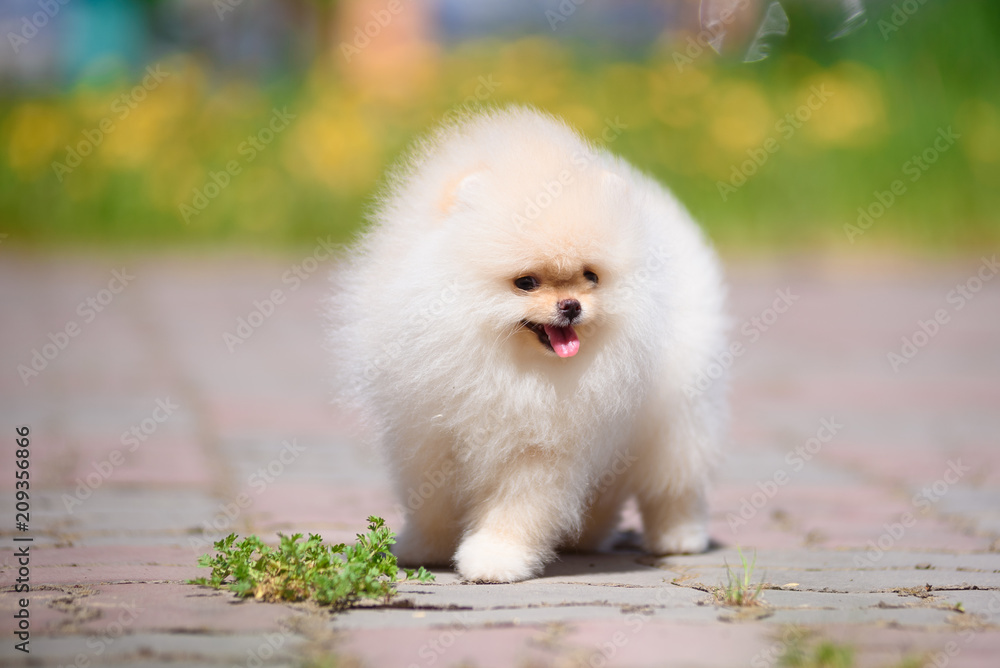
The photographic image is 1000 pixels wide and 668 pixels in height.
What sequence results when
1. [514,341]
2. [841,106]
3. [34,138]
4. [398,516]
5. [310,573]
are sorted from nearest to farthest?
1. [310,573]
2. [514,341]
3. [398,516]
4. [841,106]
5. [34,138]

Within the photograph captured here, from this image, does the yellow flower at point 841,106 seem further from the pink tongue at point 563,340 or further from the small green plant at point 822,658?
the small green plant at point 822,658

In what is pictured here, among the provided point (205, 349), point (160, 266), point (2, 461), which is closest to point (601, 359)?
point (2, 461)

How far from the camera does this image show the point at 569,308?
2.75 m

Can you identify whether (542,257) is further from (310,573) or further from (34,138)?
(34,138)

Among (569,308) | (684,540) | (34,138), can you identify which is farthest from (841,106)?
(569,308)

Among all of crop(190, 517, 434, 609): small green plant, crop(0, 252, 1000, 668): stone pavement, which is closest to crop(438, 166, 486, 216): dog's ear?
crop(190, 517, 434, 609): small green plant

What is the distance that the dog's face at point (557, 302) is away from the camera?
9.05 ft

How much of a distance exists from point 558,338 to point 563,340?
0.05 feet

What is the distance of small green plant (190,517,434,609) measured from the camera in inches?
99.2

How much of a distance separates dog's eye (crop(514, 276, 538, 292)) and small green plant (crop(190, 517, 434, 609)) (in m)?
0.75

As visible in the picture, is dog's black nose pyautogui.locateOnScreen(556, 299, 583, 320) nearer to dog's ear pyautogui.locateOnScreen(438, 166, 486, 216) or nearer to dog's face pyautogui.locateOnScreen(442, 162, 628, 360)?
dog's face pyautogui.locateOnScreen(442, 162, 628, 360)

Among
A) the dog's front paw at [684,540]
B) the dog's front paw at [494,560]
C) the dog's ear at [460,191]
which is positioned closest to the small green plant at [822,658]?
the dog's front paw at [494,560]

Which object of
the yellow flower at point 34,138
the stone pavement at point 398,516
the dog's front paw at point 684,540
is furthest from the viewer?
the yellow flower at point 34,138

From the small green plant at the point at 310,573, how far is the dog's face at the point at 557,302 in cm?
68
